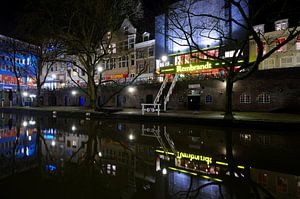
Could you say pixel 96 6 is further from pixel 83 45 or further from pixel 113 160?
pixel 113 160

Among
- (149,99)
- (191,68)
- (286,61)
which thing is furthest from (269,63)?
(149,99)

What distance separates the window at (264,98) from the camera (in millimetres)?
22172

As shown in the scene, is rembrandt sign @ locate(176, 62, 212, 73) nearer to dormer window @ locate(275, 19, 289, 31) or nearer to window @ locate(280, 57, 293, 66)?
window @ locate(280, 57, 293, 66)

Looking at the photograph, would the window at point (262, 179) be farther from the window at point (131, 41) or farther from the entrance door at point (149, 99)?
the window at point (131, 41)

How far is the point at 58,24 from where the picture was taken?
21.3m

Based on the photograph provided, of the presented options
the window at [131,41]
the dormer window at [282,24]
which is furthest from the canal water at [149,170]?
the window at [131,41]

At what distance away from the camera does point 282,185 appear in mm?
4336

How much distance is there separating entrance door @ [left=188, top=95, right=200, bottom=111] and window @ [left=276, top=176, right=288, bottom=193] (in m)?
22.1

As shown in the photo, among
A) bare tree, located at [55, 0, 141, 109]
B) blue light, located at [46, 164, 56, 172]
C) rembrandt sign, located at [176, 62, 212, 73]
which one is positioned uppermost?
bare tree, located at [55, 0, 141, 109]

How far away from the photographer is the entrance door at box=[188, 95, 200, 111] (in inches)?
1048

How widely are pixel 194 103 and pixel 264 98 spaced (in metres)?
8.21

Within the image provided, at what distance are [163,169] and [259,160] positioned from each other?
3029 mm

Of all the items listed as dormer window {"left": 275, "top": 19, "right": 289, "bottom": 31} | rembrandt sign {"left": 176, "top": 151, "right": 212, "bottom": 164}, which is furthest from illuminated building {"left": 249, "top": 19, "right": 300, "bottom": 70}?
rembrandt sign {"left": 176, "top": 151, "right": 212, "bottom": 164}

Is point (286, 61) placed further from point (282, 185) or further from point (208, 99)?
point (282, 185)
